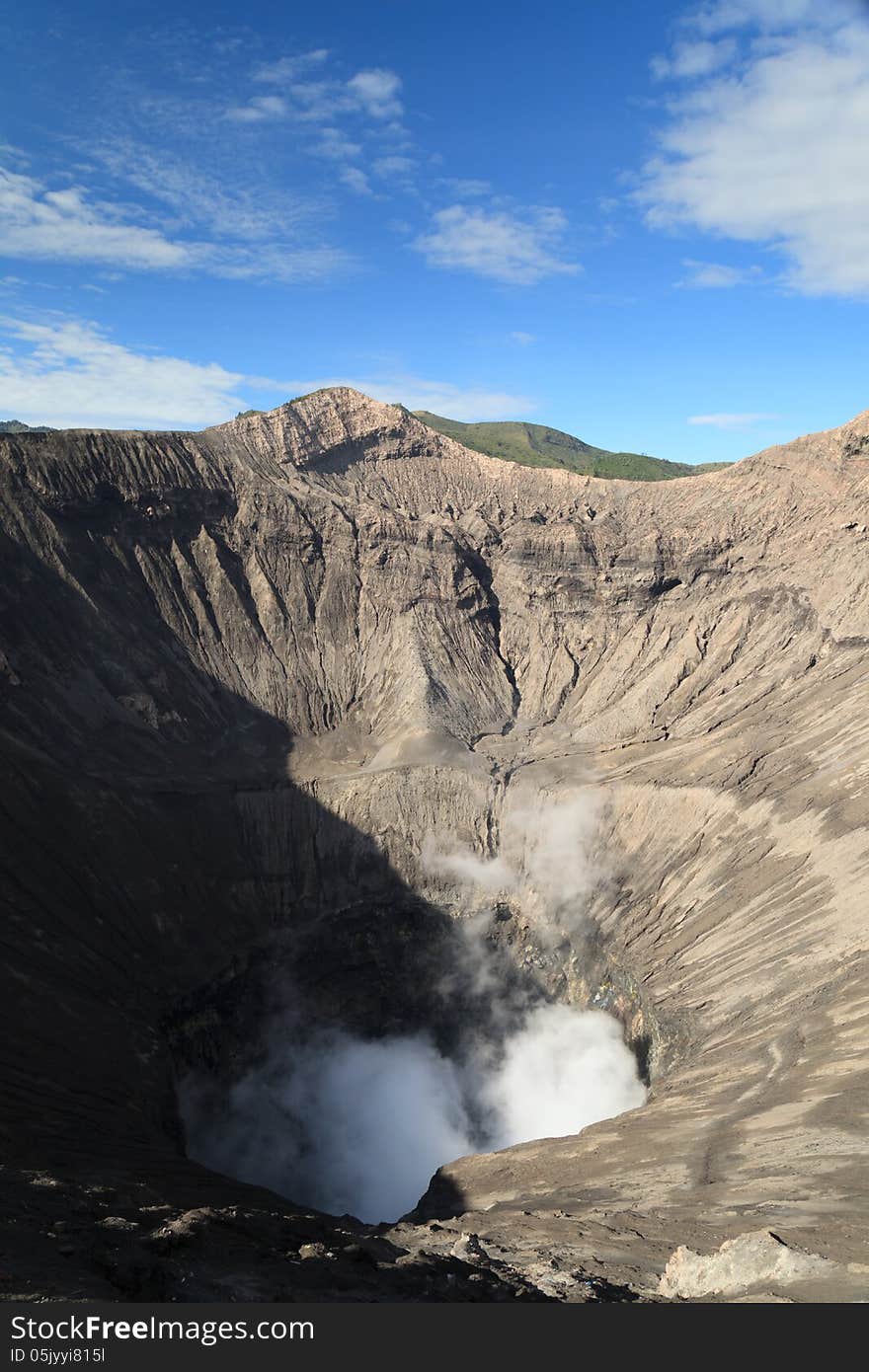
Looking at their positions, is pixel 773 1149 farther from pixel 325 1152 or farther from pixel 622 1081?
pixel 325 1152

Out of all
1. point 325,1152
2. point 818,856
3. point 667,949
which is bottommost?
point 325,1152

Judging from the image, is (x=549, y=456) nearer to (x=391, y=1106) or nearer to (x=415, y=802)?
(x=415, y=802)

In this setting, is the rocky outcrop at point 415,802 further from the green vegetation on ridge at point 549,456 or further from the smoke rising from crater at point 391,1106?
the green vegetation on ridge at point 549,456

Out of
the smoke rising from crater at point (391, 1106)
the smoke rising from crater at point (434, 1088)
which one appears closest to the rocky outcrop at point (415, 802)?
the smoke rising from crater at point (434, 1088)

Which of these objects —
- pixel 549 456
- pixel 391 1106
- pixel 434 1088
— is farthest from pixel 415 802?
pixel 549 456

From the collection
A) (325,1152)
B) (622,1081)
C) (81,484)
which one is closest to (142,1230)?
(325,1152)
